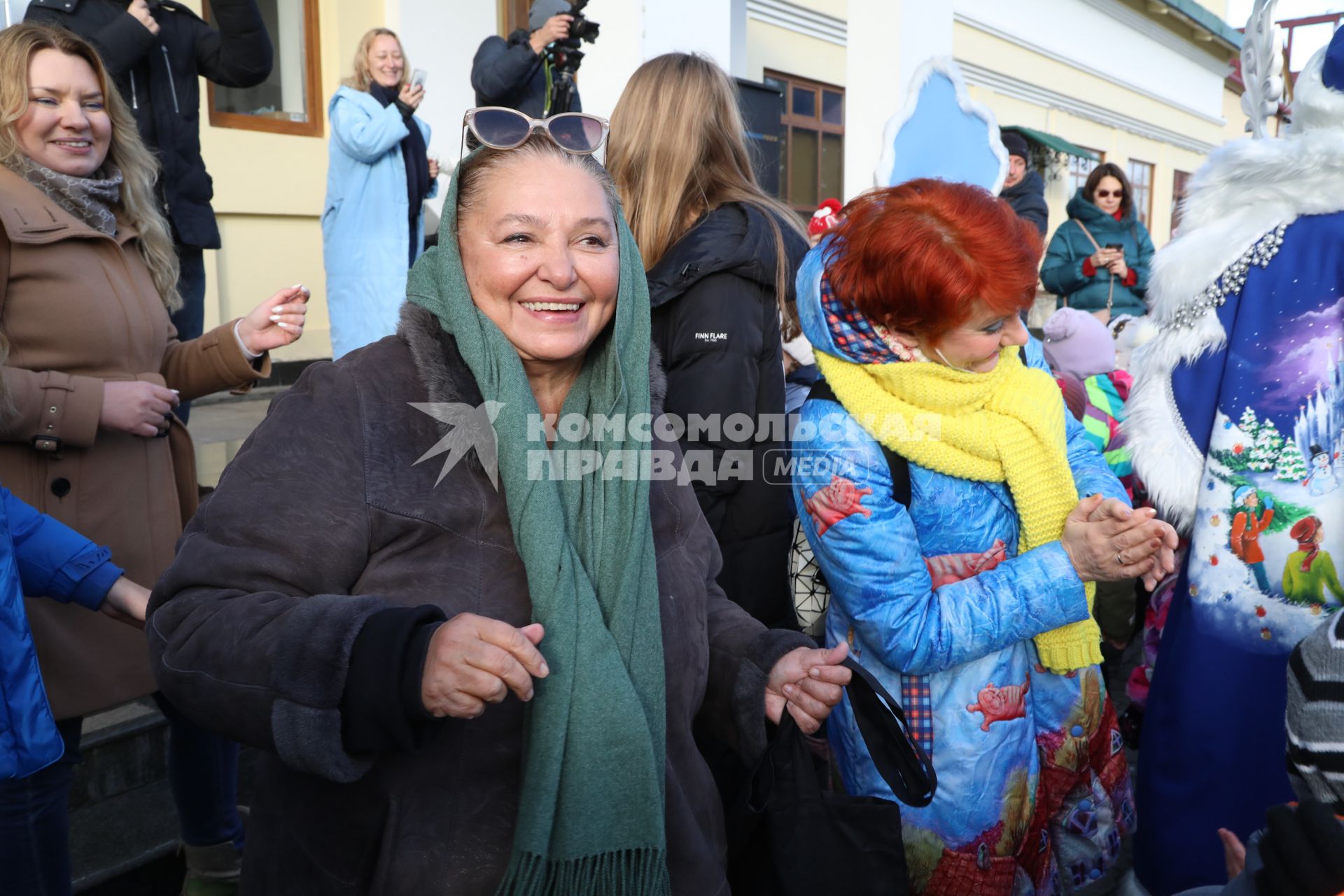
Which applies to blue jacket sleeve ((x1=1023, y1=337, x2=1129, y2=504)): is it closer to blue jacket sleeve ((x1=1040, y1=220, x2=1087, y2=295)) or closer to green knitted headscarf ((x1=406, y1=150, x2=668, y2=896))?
green knitted headscarf ((x1=406, y1=150, x2=668, y2=896))

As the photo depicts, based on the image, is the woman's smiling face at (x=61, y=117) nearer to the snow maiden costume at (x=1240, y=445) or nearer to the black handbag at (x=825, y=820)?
the black handbag at (x=825, y=820)

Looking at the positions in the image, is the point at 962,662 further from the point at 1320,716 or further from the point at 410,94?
the point at 410,94

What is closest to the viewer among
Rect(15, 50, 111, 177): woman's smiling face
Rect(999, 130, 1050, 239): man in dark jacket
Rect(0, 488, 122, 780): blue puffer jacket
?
Rect(0, 488, 122, 780): blue puffer jacket

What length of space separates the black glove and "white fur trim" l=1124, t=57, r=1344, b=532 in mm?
1188

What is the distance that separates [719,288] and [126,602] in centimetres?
154

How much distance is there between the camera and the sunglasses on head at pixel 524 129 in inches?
65.4

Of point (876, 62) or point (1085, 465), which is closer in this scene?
point (1085, 465)

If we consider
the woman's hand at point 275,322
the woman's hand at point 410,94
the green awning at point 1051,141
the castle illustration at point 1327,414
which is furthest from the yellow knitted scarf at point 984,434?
the green awning at point 1051,141

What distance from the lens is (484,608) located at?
1.47m

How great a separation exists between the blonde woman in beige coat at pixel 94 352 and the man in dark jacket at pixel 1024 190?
5.42m

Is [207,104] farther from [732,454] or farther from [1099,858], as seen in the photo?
[1099,858]

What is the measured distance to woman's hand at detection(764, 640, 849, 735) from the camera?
1.62 meters

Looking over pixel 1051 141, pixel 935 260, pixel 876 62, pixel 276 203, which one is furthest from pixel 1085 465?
pixel 1051 141

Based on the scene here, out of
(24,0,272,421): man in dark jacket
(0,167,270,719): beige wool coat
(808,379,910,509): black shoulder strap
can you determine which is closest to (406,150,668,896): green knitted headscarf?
(808,379,910,509): black shoulder strap
